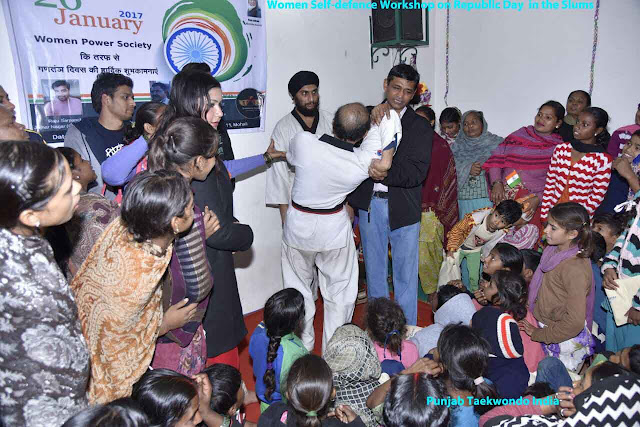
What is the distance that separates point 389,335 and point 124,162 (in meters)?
1.33

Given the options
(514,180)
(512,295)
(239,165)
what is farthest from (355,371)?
(514,180)

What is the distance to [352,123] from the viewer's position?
255 cm

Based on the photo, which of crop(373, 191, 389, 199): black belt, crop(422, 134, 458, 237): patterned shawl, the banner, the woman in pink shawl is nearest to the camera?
the banner

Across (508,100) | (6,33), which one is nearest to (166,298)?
(6,33)

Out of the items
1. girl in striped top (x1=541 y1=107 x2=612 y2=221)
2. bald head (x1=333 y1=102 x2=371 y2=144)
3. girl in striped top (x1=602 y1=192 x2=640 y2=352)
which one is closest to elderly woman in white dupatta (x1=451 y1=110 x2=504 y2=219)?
girl in striped top (x1=541 y1=107 x2=612 y2=221)

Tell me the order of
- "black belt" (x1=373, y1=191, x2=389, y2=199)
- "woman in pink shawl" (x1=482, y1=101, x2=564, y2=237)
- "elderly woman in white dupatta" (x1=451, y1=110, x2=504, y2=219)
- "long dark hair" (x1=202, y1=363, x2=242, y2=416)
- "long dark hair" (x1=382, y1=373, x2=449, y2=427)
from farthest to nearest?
1. "elderly woman in white dupatta" (x1=451, y1=110, x2=504, y2=219)
2. "woman in pink shawl" (x1=482, y1=101, x2=564, y2=237)
3. "black belt" (x1=373, y1=191, x2=389, y2=199)
4. "long dark hair" (x1=202, y1=363, x2=242, y2=416)
5. "long dark hair" (x1=382, y1=373, x2=449, y2=427)

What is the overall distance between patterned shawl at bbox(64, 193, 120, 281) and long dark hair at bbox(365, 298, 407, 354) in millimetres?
1178

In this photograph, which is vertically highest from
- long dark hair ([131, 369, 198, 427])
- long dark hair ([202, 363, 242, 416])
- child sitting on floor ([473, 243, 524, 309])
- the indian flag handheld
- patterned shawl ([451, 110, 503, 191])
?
patterned shawl ([451, 110, 503, 191])

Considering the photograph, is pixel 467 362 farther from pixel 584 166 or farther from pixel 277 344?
pixel 584 166

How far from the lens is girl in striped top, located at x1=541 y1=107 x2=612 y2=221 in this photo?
328cm

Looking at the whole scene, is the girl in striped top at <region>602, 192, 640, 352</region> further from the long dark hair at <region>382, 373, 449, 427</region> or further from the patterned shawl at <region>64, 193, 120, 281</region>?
the patterned shawl at <region>64, 193, 120, 281</region>

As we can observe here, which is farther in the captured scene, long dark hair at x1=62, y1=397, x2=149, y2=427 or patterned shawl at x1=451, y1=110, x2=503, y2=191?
patterned shawl at x1=451, y1=110, x2=503, y2=191

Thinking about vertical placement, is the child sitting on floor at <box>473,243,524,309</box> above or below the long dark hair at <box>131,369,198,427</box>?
below

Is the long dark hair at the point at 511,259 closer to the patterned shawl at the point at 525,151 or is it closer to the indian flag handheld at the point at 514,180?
the indian flag handheld at the point at 514,180
